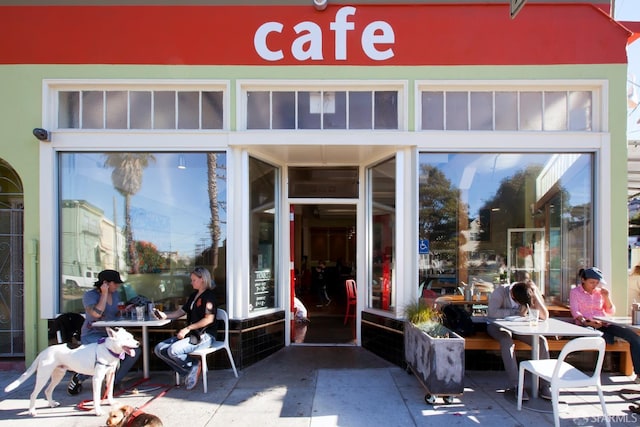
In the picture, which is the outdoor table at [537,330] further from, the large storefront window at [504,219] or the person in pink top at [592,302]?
the large storefront window at [504,219]

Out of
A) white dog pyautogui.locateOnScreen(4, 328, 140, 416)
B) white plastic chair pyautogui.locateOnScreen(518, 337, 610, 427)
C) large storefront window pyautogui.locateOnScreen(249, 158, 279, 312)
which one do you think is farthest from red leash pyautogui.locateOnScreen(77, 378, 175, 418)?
white plastic chair pyautogui.locateOnScreen(518, 337, 610, 427)

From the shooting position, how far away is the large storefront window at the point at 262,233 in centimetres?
578

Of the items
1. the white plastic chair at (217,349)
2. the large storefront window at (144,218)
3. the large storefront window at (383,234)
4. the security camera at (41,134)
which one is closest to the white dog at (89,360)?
the white plastic chair at (217,349)

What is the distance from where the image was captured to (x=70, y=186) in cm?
564

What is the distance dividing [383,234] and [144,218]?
3289mm

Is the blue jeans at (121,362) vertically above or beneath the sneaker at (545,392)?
above

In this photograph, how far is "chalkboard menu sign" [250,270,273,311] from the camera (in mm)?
5848

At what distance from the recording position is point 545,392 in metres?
4.36

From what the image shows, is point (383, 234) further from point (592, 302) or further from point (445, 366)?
point (592, 302)

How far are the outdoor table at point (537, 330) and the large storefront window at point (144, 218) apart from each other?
139 inches

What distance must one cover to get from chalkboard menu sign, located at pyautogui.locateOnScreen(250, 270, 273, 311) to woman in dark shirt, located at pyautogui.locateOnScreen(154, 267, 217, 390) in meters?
0.90

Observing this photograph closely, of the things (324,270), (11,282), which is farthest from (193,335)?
(324,270)

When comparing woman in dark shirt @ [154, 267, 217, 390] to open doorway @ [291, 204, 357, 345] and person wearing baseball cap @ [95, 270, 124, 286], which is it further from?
open doorway @ [291, 204, 357, 345]

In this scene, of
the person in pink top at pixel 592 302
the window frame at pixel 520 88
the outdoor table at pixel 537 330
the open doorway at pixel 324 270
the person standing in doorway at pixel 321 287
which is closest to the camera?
the outdoor table at pixel 537 330
